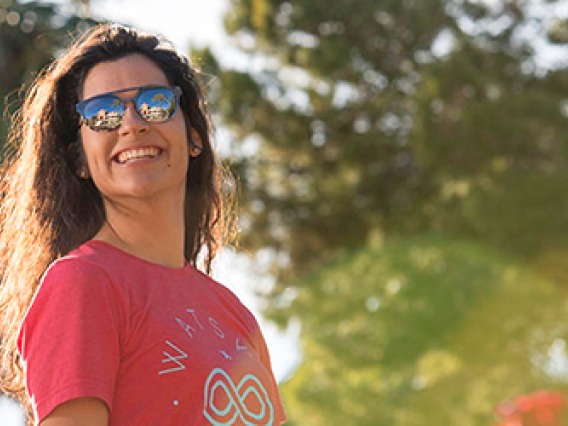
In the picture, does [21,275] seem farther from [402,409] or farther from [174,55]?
[402,409]

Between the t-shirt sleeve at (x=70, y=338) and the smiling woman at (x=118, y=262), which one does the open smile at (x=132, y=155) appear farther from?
the t-shirt sleeve at (x=70, y=338)

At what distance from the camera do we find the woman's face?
1.85 meters

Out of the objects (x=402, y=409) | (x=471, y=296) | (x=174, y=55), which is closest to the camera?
(x=174, y=55)

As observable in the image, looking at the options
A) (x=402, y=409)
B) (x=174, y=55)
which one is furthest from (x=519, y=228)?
(x=174, y=55)

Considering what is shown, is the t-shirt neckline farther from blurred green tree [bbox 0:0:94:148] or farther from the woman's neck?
blurred green tree [bbox 0:0:94:148]

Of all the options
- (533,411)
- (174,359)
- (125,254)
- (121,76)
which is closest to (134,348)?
(174,359)

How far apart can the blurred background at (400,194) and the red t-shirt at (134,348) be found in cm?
1016

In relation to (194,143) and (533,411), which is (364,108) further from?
(194,143)

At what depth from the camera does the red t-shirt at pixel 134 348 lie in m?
1.62

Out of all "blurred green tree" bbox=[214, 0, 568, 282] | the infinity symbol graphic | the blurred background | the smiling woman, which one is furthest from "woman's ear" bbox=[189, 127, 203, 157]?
"blurred green tree" bbox=[214, 0, 568, 282]

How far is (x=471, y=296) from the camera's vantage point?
49.8ft

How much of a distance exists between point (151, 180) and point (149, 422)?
359 millimetres

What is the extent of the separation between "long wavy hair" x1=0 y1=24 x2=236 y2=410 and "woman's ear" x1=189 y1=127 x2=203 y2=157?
0.01 meters

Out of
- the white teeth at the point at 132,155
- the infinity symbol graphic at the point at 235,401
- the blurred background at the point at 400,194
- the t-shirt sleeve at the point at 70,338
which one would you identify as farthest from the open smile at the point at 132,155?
the blurred background at the point at 400,194
